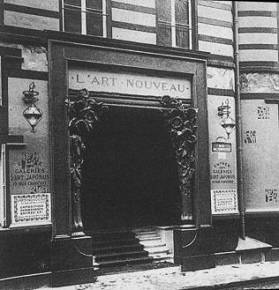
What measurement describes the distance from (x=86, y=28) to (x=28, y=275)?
5.07 metres

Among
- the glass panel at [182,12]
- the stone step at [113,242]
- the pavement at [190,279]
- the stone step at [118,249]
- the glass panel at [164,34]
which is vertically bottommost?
the pavement at [190,279]

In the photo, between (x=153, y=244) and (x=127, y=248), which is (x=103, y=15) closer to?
(x=127, y=248)

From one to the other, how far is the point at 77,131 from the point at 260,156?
4.76 m

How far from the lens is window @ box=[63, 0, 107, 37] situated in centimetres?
962

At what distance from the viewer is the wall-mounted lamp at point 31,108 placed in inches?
344

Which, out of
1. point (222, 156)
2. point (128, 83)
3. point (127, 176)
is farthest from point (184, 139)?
point (127, 176)

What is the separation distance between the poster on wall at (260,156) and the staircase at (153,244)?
2.30m

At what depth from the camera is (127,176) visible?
12.8 m

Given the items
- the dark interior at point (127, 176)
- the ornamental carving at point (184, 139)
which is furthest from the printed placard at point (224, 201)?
the dark interior at point (127, 176)

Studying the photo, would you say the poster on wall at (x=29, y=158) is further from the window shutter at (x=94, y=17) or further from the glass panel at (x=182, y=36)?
the glass panel at (x=182, y=36)

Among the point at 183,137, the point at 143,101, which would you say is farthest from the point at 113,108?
the point at 183,137

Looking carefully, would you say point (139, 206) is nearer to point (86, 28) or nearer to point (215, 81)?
point (215, 81)

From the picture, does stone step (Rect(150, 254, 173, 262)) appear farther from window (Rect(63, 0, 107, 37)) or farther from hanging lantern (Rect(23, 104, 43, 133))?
window (Rect(63, 0, 107, 37))

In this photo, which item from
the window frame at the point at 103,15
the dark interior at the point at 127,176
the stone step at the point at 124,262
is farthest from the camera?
the dark interior at the point at 127,176
